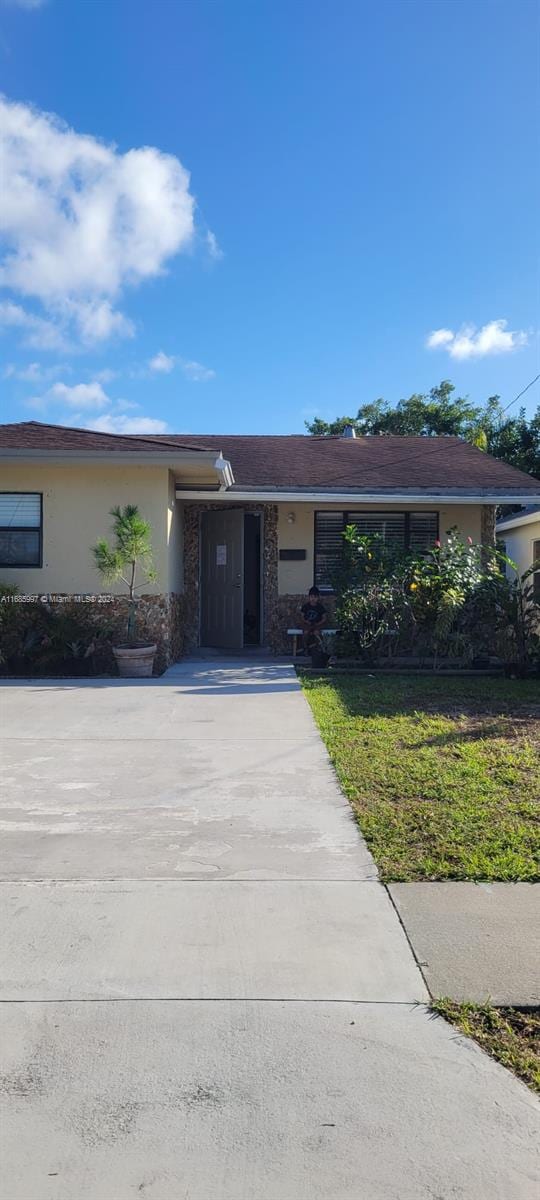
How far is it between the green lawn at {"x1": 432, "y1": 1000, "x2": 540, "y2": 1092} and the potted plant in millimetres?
8246

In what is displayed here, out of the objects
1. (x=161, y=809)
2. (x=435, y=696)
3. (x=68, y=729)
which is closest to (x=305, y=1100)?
(x=161, y=809)

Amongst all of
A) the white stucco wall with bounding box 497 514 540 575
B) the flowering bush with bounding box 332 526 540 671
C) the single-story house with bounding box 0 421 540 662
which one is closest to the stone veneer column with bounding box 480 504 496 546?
the single-story house with bounding box 0 421 540 662

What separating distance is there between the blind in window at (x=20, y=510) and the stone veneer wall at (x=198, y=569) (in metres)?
3.07

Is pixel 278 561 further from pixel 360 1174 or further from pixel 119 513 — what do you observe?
pixel 360 1174

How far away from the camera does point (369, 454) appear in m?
15.6

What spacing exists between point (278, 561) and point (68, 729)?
6.76 meters

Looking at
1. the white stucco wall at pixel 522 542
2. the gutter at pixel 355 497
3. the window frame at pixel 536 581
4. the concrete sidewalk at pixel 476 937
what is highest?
the gutter at pixel 355 497

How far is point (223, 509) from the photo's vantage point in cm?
1379

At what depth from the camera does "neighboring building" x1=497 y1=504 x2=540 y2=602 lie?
44.9 feet

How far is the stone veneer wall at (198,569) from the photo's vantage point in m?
13.6

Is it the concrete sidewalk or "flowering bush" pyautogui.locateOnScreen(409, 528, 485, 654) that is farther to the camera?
"flowering bush" pyautogui.locateOnScreen(409, 528, 485, 654)

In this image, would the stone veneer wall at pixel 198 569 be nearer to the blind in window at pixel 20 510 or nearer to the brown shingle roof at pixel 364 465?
the brown shingle roof at pixel 364 465

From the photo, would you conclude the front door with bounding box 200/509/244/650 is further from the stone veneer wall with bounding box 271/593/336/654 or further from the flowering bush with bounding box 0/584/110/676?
the flowering bush with bounding box 0/584/110/676

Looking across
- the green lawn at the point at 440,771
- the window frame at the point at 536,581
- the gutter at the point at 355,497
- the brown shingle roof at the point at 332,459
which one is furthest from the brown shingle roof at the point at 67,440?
the window frame at the point at 536,581
